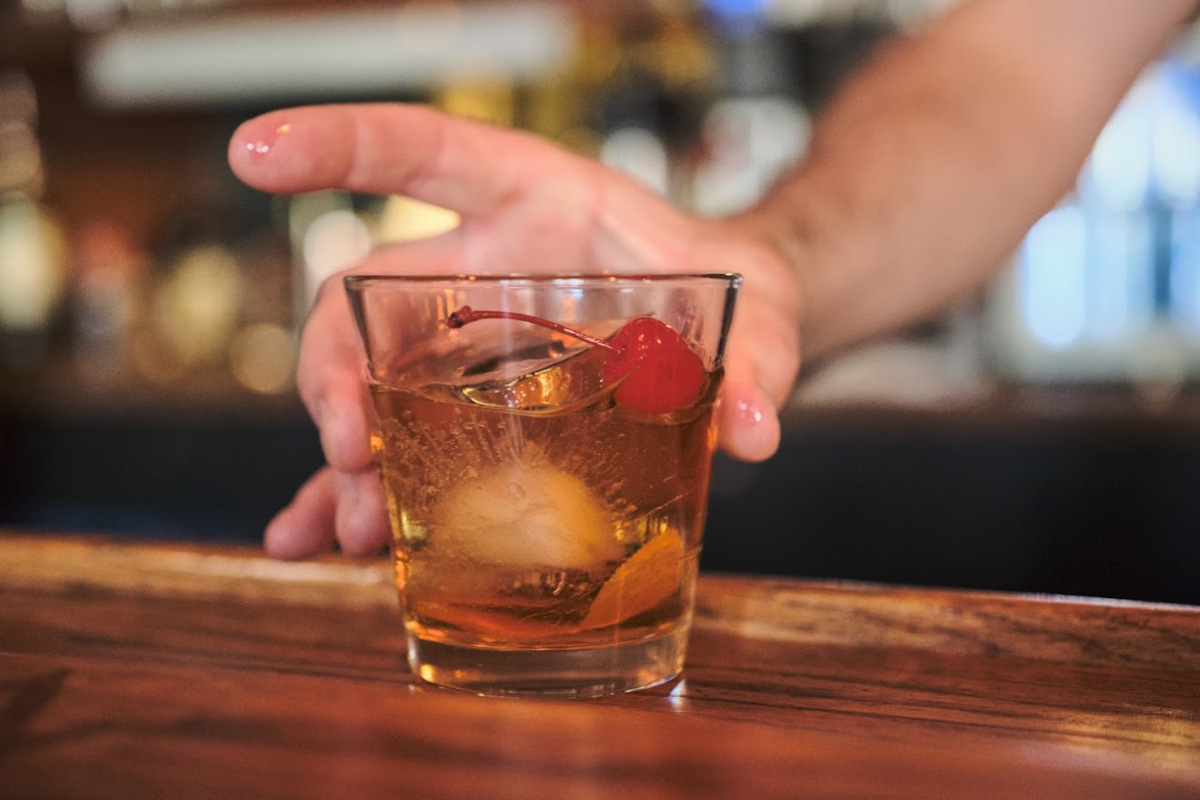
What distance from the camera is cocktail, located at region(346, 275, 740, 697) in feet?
1.95

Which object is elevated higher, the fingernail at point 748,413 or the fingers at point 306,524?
the fingernail at point 748,413

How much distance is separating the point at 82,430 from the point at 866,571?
1798 mm

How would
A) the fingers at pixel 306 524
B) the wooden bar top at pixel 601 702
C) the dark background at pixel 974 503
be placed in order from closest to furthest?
the wooden bar top at pixel 601 702 → the fingers at pixel 306 524 → the dark background at pixel 974 503

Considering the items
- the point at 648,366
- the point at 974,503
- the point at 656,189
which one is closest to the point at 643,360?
the point at 648,366

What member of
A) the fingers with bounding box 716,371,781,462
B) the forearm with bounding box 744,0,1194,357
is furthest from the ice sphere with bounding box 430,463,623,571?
the forearm with bounding box 744,0,1194,357

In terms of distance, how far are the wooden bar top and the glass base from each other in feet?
0.05

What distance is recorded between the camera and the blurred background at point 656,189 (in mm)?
Answer: 2309

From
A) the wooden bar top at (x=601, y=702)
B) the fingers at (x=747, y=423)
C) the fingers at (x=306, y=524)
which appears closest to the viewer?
the wooden bar top at (x=601, y=702)

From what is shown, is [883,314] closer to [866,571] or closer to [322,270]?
[866,571]

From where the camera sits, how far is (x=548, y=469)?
59cm

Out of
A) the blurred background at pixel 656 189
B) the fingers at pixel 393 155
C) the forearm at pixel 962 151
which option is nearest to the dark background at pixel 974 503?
the blurred background at pixel 656 189

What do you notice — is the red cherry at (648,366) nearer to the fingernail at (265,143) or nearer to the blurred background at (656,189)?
the fingernail at (265,143)

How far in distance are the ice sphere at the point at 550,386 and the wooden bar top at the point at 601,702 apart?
13cm

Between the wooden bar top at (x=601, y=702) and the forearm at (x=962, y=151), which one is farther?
the forearm at (x=962, y=151)
